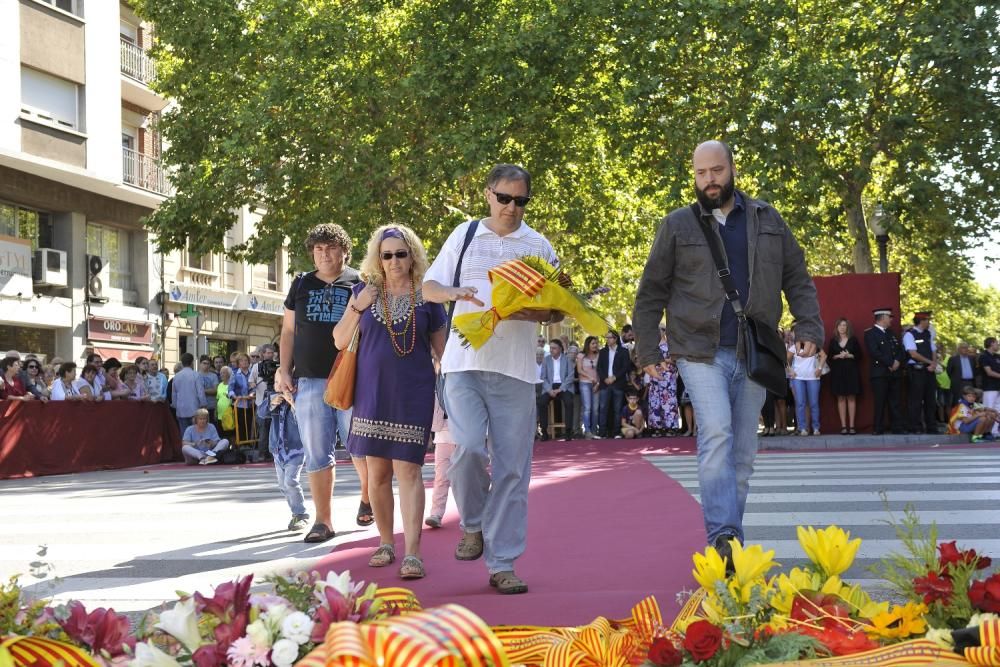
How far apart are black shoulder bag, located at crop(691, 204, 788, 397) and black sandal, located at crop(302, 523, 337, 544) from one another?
351cm

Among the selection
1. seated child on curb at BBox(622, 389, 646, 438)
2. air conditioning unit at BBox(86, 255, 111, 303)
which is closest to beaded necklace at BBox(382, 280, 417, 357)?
seated child on curb at BBox(622, 389, 646, 438)

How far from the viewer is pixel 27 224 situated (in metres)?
30.3

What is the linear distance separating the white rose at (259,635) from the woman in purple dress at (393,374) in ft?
12.3

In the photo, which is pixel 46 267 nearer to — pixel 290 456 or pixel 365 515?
pixel 290 456

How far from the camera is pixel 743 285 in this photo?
241 inches

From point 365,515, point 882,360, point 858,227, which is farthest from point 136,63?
point 365,515

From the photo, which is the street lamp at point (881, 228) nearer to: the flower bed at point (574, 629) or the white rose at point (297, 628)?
the flower bed at point (574, 629)

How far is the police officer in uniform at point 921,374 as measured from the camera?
20.2 metres

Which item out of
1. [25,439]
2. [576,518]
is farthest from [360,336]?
[25,439]

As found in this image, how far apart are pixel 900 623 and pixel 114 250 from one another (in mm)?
33411

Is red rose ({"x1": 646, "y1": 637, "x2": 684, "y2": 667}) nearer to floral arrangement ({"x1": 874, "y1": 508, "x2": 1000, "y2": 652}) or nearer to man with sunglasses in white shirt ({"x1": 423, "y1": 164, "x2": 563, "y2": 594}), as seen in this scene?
floral arrangement ({"x1": 874, "y1": 508, "x2": 1000, "y2": 652})

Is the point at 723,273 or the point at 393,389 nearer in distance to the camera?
the point at 723,273

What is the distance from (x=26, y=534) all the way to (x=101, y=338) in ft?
79.9

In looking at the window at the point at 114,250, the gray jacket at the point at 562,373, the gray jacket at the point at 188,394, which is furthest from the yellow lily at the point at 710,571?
the window at the point at 114,250
